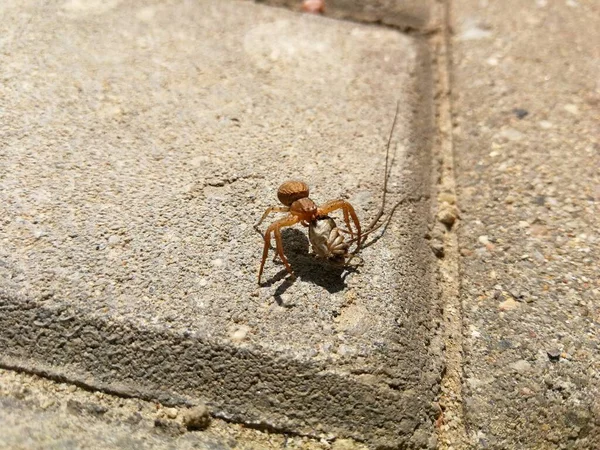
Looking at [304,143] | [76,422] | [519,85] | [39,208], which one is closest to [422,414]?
[76,422]

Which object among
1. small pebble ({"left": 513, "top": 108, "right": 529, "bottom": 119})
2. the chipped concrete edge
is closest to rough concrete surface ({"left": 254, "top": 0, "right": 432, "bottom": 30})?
the chipped concrete edge

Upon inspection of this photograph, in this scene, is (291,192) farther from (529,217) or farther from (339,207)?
(529,217)

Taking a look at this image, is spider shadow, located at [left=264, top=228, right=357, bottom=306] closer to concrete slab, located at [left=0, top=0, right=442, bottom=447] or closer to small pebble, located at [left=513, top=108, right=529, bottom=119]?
concrete slab, located at [left=0, top=0, right=442, bottom=447]

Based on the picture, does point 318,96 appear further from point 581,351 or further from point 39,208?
point 581,351

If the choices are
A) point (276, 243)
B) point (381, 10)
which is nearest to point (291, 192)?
point (276, 243)

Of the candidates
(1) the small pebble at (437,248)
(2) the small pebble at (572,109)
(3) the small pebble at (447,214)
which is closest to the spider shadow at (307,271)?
(1) the small pebble at (437,248)

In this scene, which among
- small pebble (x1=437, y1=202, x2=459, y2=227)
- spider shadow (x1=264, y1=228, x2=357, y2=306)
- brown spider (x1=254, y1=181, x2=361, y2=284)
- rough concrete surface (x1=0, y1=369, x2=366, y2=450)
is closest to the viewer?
rough concrete surface (x1=0, y1=369, x2=366, y2=450)
